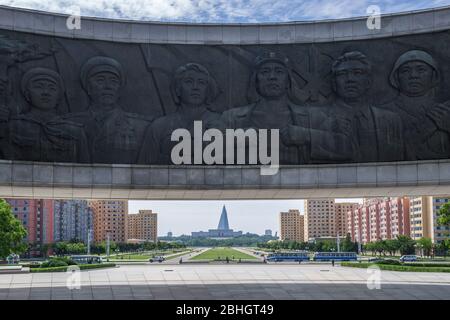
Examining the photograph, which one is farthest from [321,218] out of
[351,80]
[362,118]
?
[351,80]

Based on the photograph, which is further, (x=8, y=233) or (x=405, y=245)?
(x=405, y=245)

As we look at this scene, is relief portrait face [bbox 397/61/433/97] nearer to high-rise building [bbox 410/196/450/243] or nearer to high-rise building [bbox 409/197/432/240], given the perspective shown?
high-rise building [bbox 410/196/450/243]

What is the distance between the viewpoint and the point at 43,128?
1739cm

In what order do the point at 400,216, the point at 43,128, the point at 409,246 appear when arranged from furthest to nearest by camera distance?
1. the point at 400,216
2. the point at 409,246
3. the point at 43,128

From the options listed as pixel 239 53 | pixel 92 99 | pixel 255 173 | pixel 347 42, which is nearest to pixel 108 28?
pixel 92 99

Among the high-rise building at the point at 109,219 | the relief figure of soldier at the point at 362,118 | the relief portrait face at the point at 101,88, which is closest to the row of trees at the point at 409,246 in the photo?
the relief figure of soldier at the point at 362,118

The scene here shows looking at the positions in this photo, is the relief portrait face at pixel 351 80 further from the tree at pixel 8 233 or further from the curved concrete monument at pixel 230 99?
the tree at pixel 8 233

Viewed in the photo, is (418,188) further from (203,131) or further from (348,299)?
(203,131)

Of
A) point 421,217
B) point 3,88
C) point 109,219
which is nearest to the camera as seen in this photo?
point 3,88

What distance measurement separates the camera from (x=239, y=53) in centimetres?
1880

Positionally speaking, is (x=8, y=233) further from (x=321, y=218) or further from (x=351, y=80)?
(x=321, y=218)

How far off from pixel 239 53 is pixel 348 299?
8.49 m

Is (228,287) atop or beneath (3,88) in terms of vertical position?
beneath

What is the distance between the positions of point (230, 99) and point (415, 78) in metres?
5.91
